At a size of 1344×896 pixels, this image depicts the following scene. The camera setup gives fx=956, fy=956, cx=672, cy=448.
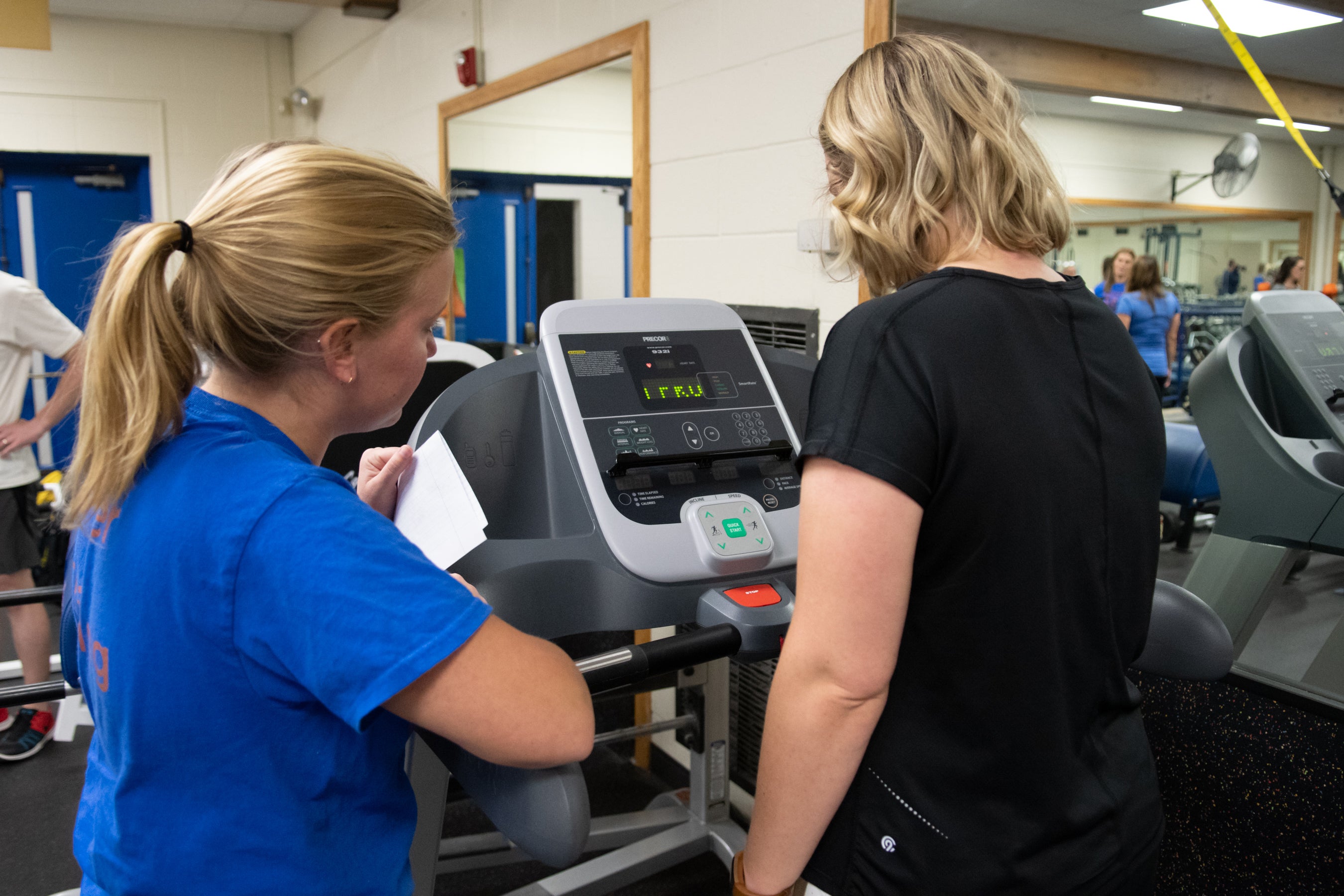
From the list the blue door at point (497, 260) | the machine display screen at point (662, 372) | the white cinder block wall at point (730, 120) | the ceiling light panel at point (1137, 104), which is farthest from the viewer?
the blue door at point (497, 260)

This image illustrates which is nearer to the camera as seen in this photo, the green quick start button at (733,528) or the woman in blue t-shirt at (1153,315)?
the green quick start button at (733,528)

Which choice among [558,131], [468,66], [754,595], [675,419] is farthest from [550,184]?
[754,595]

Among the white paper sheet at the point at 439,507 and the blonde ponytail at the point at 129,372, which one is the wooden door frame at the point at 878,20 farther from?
the blonde ponytail at the point at 129,372

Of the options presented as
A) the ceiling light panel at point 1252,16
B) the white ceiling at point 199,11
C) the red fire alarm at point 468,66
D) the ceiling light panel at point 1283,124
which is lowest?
the ceiling light panel at point 1283,124

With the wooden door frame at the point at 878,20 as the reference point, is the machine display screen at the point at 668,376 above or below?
below

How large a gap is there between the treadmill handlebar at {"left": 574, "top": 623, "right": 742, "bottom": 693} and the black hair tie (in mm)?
499

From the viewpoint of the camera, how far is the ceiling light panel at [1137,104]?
62.4 inches

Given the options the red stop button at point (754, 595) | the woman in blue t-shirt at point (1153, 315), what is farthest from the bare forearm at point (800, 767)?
the woman in blue t-shirt at point (1153, 315)

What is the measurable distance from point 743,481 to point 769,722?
0.45 metres

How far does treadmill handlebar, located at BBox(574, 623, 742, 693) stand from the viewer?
0.93 metres

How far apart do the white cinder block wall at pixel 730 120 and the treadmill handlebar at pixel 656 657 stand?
45.5 inches

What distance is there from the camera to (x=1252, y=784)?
1748 mm

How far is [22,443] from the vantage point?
9.12 ft

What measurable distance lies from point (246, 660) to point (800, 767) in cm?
49
